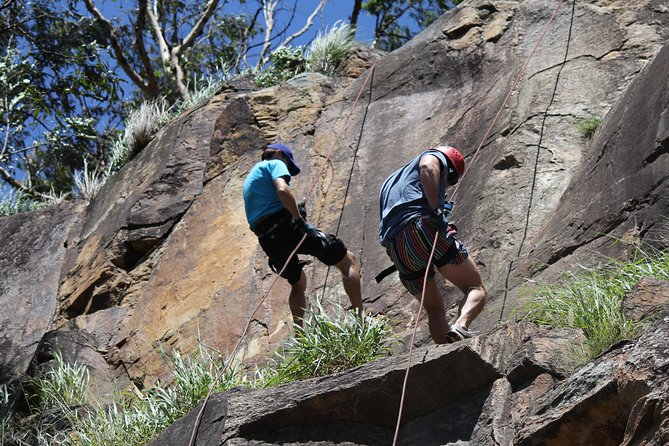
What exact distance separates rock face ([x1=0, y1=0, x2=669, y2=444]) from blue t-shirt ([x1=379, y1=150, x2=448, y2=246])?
0.95 meters

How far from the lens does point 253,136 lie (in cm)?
1288

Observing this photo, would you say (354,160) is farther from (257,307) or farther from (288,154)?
(257,307)

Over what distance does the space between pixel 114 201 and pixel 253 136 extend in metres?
1.89

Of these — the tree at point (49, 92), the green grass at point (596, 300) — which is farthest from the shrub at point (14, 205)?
the green grass at point (596, 300)

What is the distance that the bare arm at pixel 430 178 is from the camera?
771 centimetres

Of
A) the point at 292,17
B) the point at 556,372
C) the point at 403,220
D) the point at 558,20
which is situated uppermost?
the point at 292,17

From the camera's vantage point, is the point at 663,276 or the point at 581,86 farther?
the point at 581,86

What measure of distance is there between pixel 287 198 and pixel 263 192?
41 centimetres

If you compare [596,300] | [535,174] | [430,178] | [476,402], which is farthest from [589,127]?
[476,402]

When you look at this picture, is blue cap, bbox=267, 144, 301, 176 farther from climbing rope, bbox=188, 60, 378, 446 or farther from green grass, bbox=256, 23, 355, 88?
green grass, bbox=256, 23, 355, 88

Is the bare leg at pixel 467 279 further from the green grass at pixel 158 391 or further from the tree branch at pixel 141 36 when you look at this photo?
the tree branch at pixel 141 36

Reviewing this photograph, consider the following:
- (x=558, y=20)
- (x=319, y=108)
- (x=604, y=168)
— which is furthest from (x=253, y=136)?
(x=604, y=168)

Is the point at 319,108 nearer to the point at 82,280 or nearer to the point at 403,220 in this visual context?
the point at 82,280

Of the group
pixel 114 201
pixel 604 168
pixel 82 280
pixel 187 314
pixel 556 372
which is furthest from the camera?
pixel 114 201
